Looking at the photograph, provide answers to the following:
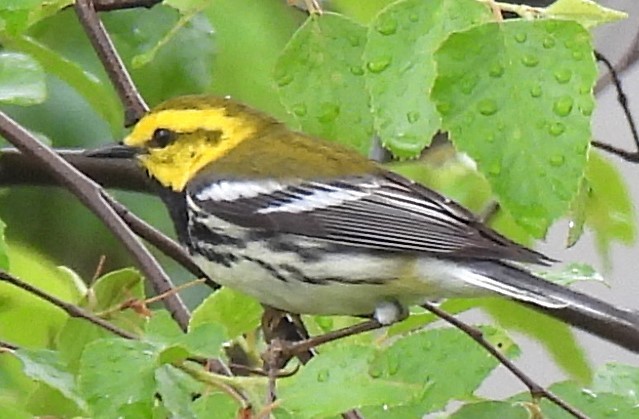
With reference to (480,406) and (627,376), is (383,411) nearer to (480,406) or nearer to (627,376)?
(480,406)

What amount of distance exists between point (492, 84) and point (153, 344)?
368mm

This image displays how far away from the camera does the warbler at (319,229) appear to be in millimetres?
1687

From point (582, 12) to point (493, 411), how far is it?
1.29ft

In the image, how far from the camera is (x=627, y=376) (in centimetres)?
156

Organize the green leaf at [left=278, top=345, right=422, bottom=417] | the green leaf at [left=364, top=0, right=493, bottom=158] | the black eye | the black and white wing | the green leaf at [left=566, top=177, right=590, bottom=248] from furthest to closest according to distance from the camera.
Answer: the black eye → the black and white wing → the green leaf at [left=566, top=177, right=590, bottom=248] → the green leaf at [left=364, top=0, right=493, bottom=158] → the green leaf at [left=278, top=345, right=422, bottom=417]

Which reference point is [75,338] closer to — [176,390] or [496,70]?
[176,390]

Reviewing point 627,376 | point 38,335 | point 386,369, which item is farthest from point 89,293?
point 627,376

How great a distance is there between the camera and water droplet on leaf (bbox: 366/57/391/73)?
1.26 meters

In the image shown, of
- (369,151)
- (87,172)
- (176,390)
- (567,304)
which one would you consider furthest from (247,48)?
(176,390)

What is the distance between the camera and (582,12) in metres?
1.29

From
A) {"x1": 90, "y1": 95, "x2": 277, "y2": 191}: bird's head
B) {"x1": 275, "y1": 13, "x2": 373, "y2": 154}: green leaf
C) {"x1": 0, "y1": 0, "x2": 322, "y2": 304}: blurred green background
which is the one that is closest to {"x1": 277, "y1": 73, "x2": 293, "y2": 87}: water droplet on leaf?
{"x1": 275, "y1": 13, "x2": 373, "y2": 154}: green leaf

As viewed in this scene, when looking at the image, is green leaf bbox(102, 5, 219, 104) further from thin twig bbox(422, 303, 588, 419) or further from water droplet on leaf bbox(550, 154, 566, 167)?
water droplet on leaf bbox(550, 154, 566, 167)

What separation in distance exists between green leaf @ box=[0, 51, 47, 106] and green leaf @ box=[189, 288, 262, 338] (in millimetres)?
285

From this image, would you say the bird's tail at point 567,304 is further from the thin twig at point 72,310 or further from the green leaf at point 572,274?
the thin twig at point 72,310
